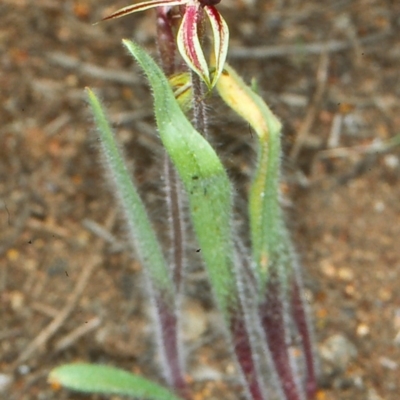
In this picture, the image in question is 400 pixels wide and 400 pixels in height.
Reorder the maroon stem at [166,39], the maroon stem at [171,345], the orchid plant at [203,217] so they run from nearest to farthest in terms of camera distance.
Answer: the orchid plant at [203,217]
the maroon stem at [166,39]
the maroon stem at [171,345]

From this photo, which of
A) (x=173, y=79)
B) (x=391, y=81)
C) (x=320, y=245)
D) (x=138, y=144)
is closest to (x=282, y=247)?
(x=173, y=79)

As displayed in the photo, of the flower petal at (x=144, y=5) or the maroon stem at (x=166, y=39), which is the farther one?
the maroon stem at (x=166, y=39)

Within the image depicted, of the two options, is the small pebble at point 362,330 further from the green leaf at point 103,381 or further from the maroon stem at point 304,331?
the green leaf at point 103,381

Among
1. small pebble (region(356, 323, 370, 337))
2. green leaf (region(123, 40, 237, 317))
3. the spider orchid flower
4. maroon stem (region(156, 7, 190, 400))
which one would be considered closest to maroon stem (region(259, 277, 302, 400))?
green leaf (region(123, 40, 237, 317))

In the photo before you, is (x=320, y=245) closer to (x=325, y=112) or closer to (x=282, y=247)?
(x=325, y=112)

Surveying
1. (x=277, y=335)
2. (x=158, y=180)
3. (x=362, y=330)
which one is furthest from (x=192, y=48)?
(x=362, y=330)

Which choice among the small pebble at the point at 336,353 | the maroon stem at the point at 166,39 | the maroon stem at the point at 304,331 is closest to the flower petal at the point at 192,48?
the maroon stem at the point at 166,39
